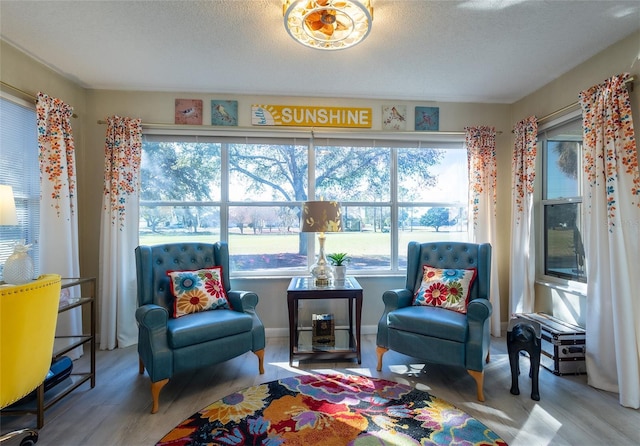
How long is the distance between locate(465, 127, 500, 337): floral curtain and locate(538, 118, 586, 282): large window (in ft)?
1.45

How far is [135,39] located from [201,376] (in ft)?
8.19

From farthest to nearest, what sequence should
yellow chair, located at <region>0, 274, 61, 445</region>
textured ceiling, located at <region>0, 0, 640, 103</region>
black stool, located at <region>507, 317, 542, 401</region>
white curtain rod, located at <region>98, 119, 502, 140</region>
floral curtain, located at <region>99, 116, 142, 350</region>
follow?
white curtain rod, located at <region>98, 119, 502, 140</region>
floral curtain, located at <region>99, 116, 142, 350</region>
black stool, located at <region>507, 317, 542, 401</region>
textured ceiling, located at <region>0, 0, 640, 103</region>
yellow chair, located at <region>0, 274, 61, 445</region>

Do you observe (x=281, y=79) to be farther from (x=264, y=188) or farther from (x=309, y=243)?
(x=309, y=243)

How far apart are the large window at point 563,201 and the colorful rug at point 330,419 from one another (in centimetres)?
181

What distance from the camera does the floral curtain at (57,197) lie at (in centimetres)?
232

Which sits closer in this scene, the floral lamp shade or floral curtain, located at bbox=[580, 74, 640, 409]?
floral curtain, located at bbox=[580, 74, 640, 409]

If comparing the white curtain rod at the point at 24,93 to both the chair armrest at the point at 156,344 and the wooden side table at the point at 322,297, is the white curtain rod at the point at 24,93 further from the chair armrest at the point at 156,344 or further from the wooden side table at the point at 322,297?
the wooden side table at the point at 322,297

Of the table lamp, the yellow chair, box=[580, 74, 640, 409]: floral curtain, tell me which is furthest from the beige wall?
the yellow chair

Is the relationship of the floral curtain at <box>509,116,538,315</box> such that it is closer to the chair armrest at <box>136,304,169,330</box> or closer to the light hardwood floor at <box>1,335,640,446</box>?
the light hardwood floor at <box>1,335,640,446</box>

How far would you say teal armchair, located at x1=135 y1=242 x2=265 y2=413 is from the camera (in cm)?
187

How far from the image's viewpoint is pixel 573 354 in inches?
87.4

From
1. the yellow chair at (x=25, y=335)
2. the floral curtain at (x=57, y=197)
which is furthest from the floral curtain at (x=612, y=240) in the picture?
the floral curtain at (x=57, y=197)

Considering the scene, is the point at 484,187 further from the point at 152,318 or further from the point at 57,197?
the point at 57,197

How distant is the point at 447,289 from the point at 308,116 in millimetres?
2072
